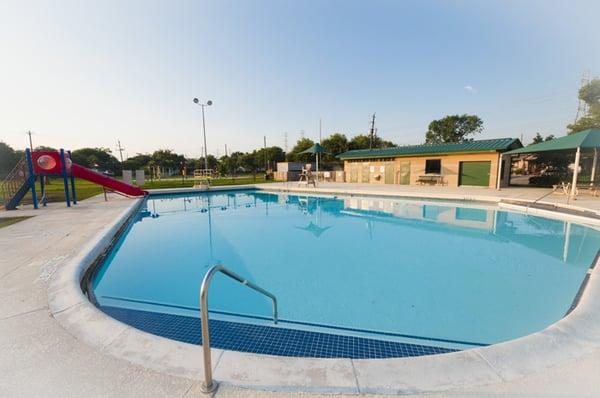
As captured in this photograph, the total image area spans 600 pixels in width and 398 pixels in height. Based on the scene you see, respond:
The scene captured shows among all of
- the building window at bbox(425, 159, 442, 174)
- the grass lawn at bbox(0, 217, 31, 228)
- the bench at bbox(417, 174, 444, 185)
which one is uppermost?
the building window at bbox(425, 159, 442, 174)

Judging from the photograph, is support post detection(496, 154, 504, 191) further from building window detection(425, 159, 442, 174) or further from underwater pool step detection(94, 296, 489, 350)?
underwater pool step detection(94, 296, 489, 350)

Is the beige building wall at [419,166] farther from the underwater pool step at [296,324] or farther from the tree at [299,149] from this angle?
the tree at [299,149]

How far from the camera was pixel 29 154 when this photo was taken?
1029 centimetres

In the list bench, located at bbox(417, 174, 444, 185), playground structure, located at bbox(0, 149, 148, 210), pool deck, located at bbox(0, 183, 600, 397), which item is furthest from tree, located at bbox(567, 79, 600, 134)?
playground structure, located at bbox(0, 149, 148, 210)

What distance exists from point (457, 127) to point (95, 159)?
71.9 metres

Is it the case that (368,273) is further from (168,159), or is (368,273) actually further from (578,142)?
(168,159)

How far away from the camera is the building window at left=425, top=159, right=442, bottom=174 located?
18572 millimetres

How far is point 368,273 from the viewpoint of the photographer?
536 centimetres

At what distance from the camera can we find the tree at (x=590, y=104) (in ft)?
74.3

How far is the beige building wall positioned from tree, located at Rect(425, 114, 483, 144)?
3440 centimetres

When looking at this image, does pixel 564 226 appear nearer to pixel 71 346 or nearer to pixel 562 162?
pixel 71 346

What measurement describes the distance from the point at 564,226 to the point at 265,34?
14092 mm

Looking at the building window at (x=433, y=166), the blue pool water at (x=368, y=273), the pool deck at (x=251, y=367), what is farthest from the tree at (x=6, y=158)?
the building window at (x=433, y=166)

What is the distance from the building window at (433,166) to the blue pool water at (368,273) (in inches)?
345
